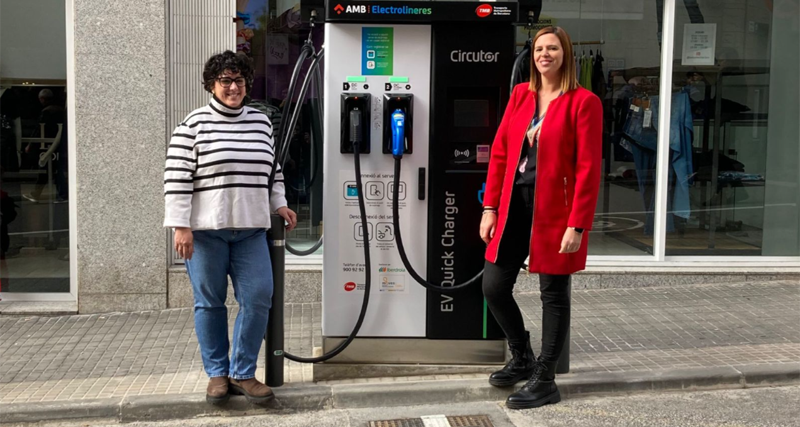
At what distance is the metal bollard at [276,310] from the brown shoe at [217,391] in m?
0.31

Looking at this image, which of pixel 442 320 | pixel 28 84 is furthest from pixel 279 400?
pixel 28 84

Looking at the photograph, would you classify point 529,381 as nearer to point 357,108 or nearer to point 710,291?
point 357,108

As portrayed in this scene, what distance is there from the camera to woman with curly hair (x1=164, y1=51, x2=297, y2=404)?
4.40 m

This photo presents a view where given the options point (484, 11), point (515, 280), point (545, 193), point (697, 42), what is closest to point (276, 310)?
point (515, 280)

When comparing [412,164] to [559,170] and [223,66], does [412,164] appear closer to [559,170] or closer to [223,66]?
[559,170]

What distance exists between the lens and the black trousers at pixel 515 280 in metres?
4.59

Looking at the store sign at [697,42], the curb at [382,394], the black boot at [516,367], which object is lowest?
the curb at [382,394]

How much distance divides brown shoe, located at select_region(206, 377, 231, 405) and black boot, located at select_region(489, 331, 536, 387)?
149 centimetres

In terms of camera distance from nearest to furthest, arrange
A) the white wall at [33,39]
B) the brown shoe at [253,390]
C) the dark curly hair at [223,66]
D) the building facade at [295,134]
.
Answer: the dark curly hair at [223,66] → the brown shoe at [253,390] → the building facade at [295,134] → the white wall at [33,39]

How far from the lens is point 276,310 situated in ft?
16.1

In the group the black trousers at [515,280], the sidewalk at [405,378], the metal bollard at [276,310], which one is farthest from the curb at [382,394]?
the black trousers at [515,280]

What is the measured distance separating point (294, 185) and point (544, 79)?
3.55 m

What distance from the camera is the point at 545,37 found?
175 inches

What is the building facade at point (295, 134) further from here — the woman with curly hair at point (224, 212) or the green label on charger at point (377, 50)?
the woman with curly hair at point (224, 212)
